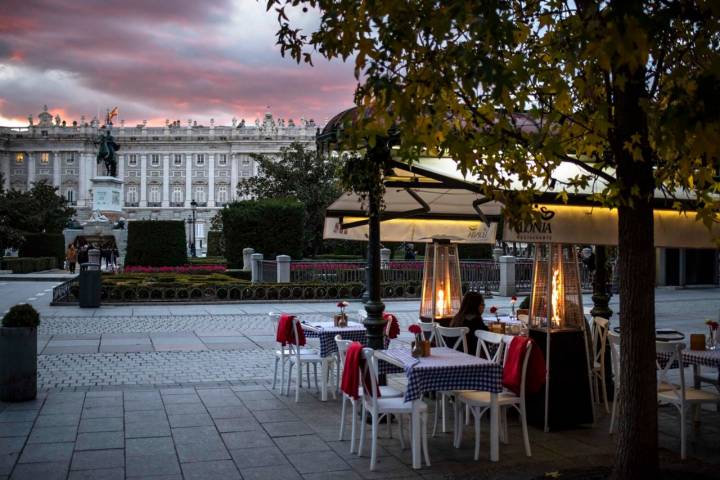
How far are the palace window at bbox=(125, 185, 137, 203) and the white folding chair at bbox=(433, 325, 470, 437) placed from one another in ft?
367

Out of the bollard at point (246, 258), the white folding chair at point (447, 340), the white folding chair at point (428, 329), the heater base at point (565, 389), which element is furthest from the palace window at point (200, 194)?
the heater base at point (565, 389)

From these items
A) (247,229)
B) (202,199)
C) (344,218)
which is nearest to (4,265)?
(247,229)

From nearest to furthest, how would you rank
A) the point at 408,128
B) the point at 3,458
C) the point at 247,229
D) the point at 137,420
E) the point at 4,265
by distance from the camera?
1. the point at 408,128
2. the point at 3,458
3. the point at 137,420
4. the point at 247,229
5. the point at 4,265

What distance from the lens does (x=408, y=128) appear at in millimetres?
4980

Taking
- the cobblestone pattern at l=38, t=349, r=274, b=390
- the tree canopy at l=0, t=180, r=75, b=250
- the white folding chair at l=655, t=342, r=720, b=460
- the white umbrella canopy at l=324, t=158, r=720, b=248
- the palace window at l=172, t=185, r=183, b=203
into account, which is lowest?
the cobblestone pattern at l=38, t=349, r=274, b=390

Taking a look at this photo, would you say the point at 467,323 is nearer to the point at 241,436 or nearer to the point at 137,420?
the point at 241,436

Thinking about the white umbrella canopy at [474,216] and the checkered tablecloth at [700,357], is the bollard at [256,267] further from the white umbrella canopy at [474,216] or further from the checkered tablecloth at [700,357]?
the checkered tablecloth at [700,357]

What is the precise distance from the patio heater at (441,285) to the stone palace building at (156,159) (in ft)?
344

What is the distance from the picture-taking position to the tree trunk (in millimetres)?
5762

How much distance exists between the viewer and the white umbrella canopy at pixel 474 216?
7.85 m

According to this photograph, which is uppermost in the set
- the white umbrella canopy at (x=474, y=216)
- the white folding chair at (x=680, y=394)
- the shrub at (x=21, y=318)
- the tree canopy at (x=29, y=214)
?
the tree canopy at (x=29, y=214)

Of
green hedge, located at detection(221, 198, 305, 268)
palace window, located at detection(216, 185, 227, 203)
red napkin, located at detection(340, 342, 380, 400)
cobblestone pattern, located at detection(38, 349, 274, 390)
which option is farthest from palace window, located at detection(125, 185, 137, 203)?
red napkin, located at detection(340, 342, 380, 400)

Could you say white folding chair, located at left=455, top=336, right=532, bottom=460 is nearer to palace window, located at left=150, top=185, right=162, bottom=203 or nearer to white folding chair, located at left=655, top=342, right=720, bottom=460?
white folding chair, located at left=655, top=342, right=720, bottom=460

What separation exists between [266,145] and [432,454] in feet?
363
